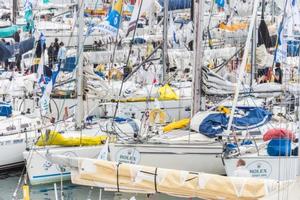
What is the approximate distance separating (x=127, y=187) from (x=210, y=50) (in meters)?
21.0

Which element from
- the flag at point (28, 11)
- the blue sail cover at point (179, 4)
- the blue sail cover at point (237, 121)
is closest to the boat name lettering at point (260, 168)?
the blue sail cover at point (237, 121)

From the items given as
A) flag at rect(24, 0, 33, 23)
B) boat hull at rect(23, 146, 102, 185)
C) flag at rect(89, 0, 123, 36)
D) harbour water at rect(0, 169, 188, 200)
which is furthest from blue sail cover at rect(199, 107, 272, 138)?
flag at rect(24, 0, 33, 23)

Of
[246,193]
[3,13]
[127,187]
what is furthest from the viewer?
[3,13]

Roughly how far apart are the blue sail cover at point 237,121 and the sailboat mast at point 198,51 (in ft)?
3.54

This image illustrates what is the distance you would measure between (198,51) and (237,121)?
2272 millimetres

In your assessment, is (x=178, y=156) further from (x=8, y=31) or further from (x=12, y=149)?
(x=8, y=31)

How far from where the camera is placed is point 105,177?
12.5 metres

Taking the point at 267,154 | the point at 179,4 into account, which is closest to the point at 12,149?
the point at 267,154

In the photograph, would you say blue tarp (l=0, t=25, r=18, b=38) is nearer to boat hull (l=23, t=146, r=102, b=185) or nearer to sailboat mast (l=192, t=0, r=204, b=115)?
boat hull (l=23, t=146, r=102, b=185)

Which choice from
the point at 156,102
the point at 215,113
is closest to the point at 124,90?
the point at 156,102

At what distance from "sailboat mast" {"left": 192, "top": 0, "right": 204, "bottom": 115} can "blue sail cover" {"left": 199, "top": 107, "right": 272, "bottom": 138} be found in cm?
108

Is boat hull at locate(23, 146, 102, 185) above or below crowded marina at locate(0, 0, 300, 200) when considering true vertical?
below

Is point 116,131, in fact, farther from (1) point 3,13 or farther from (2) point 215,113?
(1) point 3,13

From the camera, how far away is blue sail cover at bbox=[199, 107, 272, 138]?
1820 centimetres
